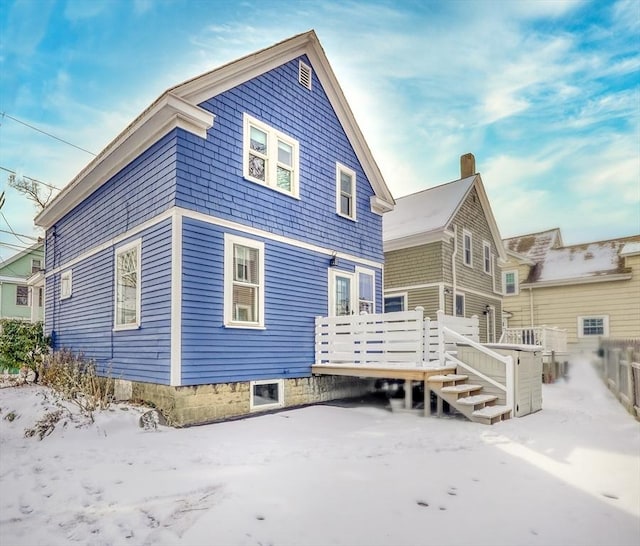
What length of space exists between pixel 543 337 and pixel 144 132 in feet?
49.8

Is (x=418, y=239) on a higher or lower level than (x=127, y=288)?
higher

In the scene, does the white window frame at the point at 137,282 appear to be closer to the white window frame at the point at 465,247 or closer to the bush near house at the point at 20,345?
the bush near house at the point at 20,345

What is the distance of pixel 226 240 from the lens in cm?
851

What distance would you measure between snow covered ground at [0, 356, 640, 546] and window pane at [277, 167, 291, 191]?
5.34m

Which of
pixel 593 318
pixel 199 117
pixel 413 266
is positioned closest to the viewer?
pixel 199 117

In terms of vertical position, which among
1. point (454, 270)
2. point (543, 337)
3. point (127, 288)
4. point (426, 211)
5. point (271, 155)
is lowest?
point (543, 337)

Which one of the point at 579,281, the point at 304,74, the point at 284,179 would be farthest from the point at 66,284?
the point at 579,281

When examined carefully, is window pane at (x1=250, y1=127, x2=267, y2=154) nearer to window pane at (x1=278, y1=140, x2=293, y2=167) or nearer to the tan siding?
window pane at (x1=278, y1=140, x2=293, y2=167)

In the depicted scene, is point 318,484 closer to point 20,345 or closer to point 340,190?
point 340,190

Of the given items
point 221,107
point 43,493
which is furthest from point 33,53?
point 43,493

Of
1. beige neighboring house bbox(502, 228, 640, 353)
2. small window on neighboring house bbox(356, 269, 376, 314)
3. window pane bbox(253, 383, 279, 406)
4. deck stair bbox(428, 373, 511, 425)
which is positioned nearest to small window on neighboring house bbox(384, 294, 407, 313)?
small window on neighboring house bbox(356, 269, 376, 314)

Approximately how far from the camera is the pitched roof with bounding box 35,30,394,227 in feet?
25.9

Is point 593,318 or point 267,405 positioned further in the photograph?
point 593,318

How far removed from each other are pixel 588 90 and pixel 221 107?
1326cm
